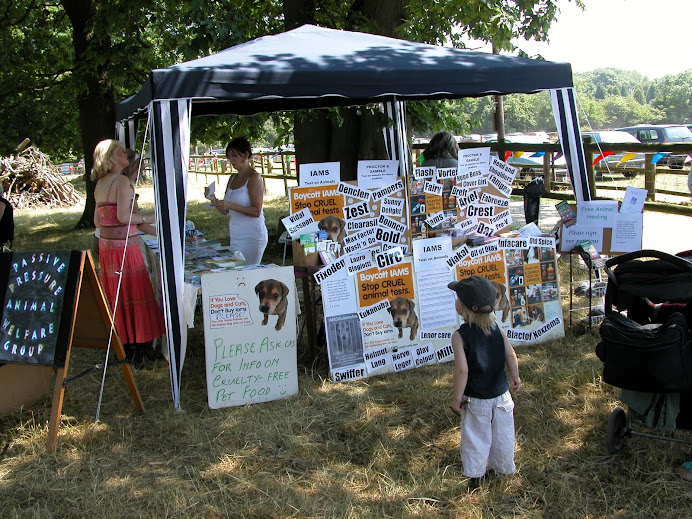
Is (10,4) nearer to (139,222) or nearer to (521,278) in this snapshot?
(139,222)

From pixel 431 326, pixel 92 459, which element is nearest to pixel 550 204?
pixel 431 326

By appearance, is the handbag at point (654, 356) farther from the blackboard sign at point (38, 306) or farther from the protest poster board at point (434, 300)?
the blackboard sign at point (38, 306)

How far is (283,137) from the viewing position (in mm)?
9930

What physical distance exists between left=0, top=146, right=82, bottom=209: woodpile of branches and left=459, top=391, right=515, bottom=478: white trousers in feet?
61.6

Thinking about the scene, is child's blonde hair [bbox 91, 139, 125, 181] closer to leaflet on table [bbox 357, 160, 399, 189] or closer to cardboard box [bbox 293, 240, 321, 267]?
cardboard box [bbox 293, 240, 321, 267]

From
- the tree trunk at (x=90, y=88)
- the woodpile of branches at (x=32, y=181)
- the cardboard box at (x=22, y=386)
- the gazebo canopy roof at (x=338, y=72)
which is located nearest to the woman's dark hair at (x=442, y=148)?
the gazebo canopy roof at (x=338, y=72)

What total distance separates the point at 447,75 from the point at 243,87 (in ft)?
5.25

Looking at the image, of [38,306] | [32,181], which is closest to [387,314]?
[38,306]

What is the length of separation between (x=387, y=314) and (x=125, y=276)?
6.34ft

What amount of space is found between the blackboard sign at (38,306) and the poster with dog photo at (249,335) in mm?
835

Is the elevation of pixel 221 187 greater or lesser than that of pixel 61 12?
lesser

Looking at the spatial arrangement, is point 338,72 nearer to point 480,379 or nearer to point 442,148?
point 442,148

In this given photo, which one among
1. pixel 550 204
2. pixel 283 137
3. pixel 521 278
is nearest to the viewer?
pixel 521 278

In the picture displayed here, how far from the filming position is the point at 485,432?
3.14 meters
